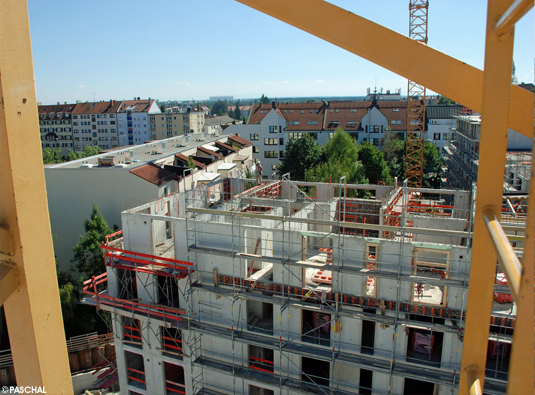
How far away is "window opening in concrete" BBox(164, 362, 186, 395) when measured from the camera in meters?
19.9

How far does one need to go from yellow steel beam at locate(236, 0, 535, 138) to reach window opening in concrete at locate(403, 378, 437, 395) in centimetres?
1576

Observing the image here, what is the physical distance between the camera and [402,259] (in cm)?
1455

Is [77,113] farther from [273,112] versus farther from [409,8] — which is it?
[409,8]

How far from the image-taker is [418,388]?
55.8 ft

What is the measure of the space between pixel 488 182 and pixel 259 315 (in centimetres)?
1668

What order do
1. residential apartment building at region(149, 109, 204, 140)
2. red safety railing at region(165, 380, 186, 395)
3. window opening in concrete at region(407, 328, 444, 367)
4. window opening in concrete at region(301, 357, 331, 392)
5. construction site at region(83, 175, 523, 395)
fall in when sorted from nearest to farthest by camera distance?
construction site at region(83, 175, 523, 395) → window opening in concrete at region(407, 328, 444, 367) → window opening in concrete at region(301, 357, 331, 392) → red safety railing at region(165, 380, 186, 395) → residential apartment building at region(149, 109, 204, 140)

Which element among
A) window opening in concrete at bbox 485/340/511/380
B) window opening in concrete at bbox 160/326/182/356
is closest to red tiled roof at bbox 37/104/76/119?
window opening in concrete at bbox 160/326/182/356

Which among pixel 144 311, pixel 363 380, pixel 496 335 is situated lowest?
pixel 363 380

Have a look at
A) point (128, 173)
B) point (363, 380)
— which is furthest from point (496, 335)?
point (128, 173)

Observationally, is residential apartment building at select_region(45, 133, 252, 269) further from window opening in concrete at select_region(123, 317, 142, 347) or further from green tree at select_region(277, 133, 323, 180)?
green tree at select_region(277, 133, 323, 180)

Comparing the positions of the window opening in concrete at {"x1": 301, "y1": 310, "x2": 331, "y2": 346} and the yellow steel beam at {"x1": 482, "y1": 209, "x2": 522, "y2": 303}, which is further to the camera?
the window opening in concrete at {"x1": 301, "y1": 310, "x2": 331, "y2": 346}

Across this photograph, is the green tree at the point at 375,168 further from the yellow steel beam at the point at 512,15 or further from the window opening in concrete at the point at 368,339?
the yellow steel beam at the point at 512,15

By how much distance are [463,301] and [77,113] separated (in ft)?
340

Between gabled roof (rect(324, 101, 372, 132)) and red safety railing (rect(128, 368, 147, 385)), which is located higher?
gabled roof (rect(324, 101, 372, 132))
